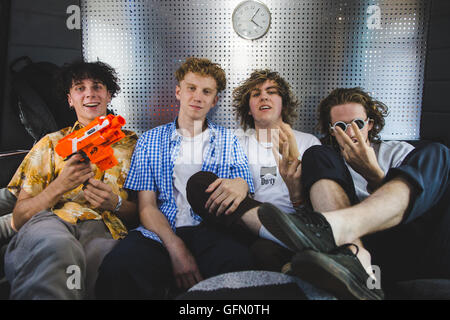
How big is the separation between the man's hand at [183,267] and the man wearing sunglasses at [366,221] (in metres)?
0.48

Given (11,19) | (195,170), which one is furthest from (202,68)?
(11,19)

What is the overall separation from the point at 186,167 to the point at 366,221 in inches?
38.4

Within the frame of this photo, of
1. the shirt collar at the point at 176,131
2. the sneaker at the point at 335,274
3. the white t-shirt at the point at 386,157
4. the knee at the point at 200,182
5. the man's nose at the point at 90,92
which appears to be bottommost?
the sneaker at the point at 335,274

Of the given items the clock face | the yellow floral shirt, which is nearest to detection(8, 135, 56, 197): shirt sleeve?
the yellow floral shirt

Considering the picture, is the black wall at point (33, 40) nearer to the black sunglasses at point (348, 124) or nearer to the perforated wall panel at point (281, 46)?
the perforated wall panel at point (281, 46)

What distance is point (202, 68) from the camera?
5.79ft

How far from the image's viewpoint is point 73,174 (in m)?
1.33

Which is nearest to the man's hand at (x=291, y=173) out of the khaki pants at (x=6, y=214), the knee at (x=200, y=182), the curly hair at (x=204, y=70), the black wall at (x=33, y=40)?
the knee at (x=200, y=182)

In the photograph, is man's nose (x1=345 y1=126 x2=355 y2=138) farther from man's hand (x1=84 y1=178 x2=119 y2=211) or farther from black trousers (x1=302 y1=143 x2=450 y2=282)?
man's hand (x1=84 y1=178 x2=119 y2=211)

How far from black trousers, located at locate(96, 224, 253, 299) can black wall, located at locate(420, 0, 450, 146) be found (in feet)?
6.07

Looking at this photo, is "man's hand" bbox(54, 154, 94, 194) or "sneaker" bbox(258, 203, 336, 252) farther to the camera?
"man's hand" bbox(54, 154, 94, 194)

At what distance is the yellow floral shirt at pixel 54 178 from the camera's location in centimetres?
142

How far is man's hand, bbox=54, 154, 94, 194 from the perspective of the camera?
1319mm

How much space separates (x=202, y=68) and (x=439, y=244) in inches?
60.5
